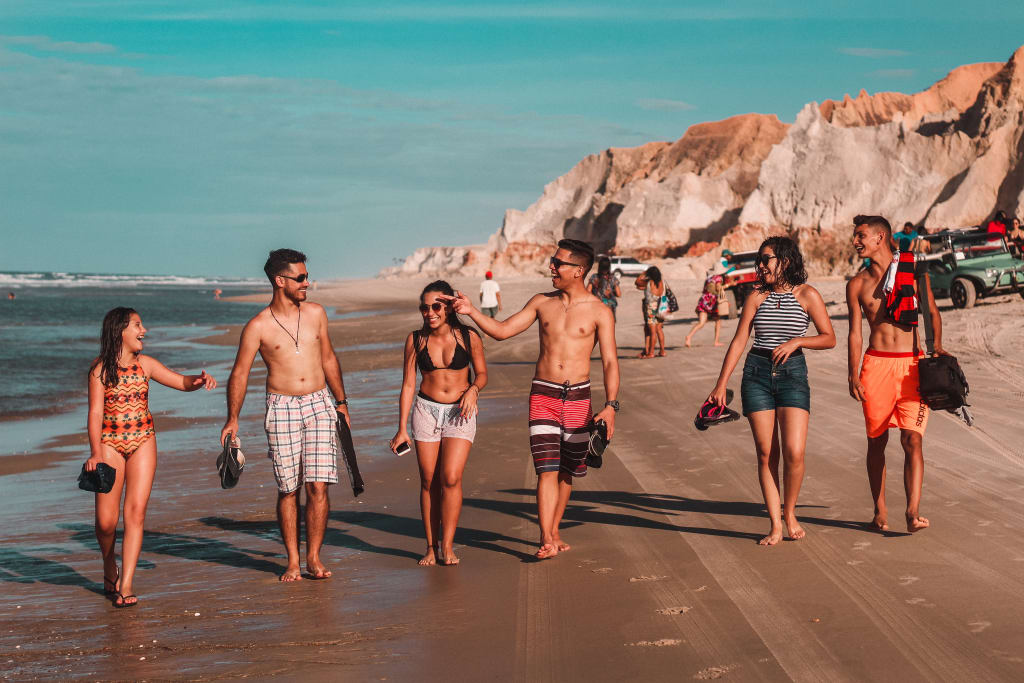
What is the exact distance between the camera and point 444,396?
6004mm

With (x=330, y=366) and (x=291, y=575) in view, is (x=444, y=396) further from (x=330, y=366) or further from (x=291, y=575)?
(x=291, y=575)

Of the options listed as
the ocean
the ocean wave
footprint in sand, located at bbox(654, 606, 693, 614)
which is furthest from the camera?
the ocean wave

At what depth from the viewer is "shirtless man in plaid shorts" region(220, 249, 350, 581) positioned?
5.85 m

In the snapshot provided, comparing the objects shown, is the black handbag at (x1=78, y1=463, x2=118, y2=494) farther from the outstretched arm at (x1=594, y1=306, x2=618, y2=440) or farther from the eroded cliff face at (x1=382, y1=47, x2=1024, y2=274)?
the eroded cliff face at (x1=382, y1=47, x2=1024, y2=274)

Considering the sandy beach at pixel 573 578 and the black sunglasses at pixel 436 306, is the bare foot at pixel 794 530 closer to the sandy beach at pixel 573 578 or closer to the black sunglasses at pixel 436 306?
the sandy beach at pixel 573 578

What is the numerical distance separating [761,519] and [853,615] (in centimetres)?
210

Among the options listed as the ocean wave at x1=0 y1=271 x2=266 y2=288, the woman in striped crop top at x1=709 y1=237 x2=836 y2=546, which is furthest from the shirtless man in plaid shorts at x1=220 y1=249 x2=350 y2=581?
the ocean wave at x1=0 y1=271 x2=266 y2=288

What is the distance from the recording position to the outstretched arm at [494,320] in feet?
18.2

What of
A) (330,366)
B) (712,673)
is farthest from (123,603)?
(712,673)

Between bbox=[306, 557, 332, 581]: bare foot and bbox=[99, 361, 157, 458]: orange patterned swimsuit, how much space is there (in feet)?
3.87

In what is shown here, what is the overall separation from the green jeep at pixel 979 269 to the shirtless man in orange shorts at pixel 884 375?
14.8 m

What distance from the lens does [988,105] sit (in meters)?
44.6

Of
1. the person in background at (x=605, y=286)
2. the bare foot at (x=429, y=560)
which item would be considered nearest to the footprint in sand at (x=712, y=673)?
the bare foot at (x=429, y=560)

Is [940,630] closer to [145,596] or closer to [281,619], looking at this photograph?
[281,619]
